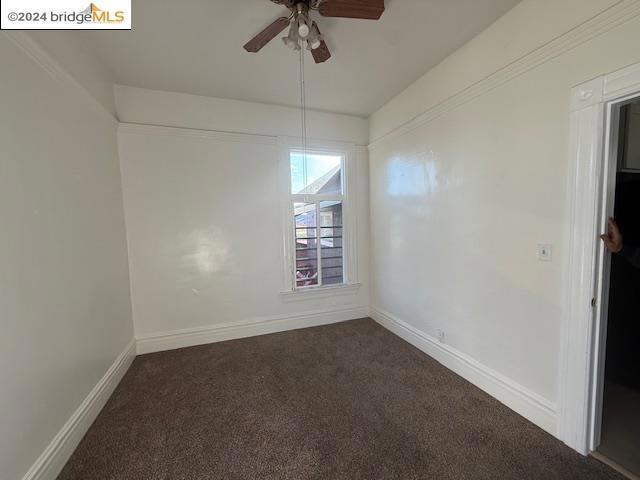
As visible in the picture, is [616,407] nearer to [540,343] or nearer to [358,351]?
[540,343]

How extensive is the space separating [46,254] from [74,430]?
1137 mm

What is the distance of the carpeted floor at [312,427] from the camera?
59.6 inches

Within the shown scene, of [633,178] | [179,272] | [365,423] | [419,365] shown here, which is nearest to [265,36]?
[179,272]

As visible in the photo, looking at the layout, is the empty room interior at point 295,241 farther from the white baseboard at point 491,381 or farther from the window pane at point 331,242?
the window pane at point 331,242

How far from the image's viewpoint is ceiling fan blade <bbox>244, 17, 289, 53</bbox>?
1629 millimetres

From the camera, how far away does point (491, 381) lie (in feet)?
6.90

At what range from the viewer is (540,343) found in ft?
5.89

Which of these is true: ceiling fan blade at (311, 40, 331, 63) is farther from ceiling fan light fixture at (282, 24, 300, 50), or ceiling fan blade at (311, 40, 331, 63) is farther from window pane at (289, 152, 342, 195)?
window pane at (289, 152, 342, 195)

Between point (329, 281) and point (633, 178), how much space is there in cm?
301

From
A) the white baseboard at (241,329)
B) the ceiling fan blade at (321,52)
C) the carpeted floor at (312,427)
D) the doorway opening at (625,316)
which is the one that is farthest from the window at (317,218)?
the doorway opening at (625,316)

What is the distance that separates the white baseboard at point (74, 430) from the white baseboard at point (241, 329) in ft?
1.66

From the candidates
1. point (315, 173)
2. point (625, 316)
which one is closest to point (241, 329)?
point (315, 173)

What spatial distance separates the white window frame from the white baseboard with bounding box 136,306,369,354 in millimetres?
281

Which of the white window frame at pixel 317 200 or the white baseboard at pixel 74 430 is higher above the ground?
the white window frame at pixel 317 200
